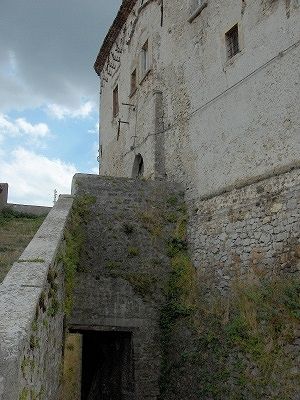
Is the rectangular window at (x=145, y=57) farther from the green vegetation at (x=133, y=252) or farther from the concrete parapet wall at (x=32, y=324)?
the concrete parapet wall at (x=32, y=324)

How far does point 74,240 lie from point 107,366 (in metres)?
4.30

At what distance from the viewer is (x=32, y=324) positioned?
13.8 feet

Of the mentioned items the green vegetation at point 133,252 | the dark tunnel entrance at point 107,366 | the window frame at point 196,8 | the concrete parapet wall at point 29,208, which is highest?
the window frame at point 196,8

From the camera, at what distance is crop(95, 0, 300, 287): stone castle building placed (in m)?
8.02

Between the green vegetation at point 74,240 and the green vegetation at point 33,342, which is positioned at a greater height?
the green vegetation at point 74,240

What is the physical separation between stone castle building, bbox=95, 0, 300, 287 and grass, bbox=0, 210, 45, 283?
358cm

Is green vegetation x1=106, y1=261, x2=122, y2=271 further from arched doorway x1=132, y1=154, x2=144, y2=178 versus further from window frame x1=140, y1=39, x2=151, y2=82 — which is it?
window frame x1=140, y1=39, x2=151, y2=82

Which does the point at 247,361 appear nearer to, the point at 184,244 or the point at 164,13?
the point at 184,244

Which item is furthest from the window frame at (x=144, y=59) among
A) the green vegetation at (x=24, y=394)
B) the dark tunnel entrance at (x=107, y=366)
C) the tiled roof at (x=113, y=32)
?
the green vegetation at (x=24, y=394)

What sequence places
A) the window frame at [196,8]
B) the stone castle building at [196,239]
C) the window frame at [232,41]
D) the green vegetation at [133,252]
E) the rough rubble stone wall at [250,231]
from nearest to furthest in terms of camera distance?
1. the stone castle building at [196,239]
2. the rough rubble stone wall at [250,231]
3. the window frame at [232,41]
4. the green vegetation at [133,252]
5. the window frame at [196,8]

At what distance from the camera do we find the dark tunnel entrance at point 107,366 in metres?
9.96

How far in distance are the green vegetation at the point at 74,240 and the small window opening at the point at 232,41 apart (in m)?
4.42

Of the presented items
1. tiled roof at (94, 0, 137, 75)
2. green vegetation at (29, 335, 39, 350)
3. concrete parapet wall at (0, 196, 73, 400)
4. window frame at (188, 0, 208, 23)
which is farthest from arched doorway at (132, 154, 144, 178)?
green vegetation at (29, 335, 39, 350)

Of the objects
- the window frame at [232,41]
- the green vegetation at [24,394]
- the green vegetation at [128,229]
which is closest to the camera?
the green vegetation at [24,394]
